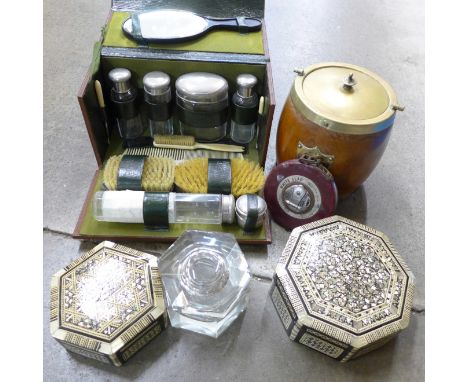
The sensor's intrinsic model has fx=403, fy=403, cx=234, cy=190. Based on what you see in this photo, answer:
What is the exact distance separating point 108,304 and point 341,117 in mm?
519

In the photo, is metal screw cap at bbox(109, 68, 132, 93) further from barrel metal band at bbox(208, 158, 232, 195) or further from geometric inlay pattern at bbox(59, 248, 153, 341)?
geometric inlay pattern at bbox(59, 248, 153, 341)

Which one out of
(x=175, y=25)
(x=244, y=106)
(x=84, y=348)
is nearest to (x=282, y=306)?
(x=84, y=348)

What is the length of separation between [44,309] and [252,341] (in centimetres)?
39

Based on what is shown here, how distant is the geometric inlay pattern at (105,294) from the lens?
2.01 feet

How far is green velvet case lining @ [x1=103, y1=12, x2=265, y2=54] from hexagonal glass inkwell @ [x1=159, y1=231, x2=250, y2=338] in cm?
42

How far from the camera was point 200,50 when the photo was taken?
2.89 ft

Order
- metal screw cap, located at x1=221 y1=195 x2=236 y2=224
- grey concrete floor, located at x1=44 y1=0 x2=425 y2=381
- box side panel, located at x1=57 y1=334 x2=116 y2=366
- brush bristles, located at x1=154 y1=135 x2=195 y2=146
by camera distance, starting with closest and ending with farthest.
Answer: box side panel, located at x1=57 y1=334 x2=116 y2=366
grey concrete floor, located at x1=44 y1=0 x2=425 y2=381
metal screw cap, located at x1=221 y1=195 x2=236 y2=224
brush bristles, located at x1=154 y1=135 x2=195 y2=146

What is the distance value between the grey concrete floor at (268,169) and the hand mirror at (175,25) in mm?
301

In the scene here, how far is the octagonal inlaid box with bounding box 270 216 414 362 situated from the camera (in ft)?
2.04

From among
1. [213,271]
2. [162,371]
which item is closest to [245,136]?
[213,271]

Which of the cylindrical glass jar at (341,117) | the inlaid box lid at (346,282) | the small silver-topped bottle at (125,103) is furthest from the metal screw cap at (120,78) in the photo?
the inlaid box lid at (346,282)

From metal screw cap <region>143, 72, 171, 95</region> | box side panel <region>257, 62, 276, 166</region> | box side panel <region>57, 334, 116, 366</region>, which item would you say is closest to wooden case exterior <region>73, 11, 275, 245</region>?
box side panel <region>257, 62, 276, 166</region>

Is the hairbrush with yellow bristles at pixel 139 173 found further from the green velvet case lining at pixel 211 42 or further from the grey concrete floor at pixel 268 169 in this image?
the green velvet case lining at pixel 211 42

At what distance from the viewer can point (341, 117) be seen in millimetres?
749
